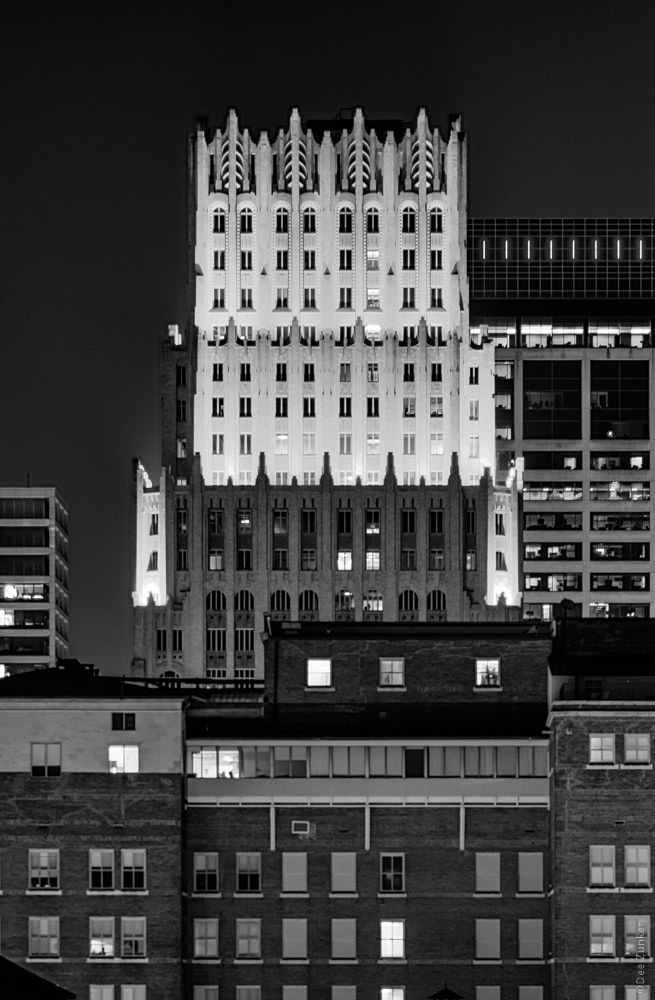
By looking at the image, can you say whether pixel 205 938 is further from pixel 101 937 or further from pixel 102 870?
pixel 102 870

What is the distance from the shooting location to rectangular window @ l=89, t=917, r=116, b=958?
161 metres

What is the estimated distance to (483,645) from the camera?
169625mm

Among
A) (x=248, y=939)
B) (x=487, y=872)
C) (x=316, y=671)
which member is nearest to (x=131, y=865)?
(x=248, y=939)

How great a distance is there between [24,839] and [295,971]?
1637 cm

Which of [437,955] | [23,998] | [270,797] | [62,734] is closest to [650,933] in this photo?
[437,955]

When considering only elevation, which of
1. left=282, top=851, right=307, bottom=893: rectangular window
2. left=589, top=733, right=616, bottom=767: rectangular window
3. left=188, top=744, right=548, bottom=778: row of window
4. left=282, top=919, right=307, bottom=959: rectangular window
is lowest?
left=282, top=919, right=307, bottom=959: rectangular window

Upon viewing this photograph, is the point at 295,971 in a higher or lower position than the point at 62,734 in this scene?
lower

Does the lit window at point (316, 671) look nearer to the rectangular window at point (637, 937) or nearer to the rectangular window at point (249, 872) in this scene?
the rectangular window at point (249, 872)

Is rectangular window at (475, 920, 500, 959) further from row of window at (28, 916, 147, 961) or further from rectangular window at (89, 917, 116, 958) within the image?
rectangular window at (89, 917, 116, 958)

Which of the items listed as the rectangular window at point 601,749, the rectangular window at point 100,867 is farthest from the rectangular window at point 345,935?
the rectangular window at point 601,749

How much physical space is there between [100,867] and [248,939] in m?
9.01

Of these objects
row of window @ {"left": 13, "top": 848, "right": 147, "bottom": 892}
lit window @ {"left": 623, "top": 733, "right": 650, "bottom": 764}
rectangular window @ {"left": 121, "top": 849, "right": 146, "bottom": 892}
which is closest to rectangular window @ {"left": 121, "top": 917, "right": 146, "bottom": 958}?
row of window @ {"left": 13, "top": 848, "right": 147, "bottom": 892}

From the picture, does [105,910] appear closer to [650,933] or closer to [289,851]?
[289,851]

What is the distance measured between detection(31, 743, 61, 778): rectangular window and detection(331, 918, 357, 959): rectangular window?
1730 cm
